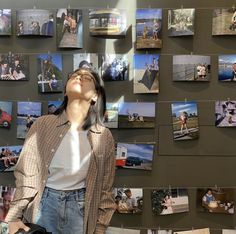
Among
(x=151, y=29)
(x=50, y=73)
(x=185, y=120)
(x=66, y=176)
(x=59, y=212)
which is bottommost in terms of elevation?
(x=59, y=212)

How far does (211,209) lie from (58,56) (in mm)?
1233

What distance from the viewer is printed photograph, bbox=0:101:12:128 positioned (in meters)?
2.18

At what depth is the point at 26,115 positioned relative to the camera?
2174 millimetres

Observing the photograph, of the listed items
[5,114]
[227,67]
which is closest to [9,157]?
[5,114]

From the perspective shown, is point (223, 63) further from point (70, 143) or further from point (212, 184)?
point (70, 143)

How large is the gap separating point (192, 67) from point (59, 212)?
1121mm

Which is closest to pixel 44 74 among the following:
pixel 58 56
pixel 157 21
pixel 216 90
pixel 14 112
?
pixel 58 56

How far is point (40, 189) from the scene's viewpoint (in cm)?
153

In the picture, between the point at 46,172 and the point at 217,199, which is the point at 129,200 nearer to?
the point at 217,199

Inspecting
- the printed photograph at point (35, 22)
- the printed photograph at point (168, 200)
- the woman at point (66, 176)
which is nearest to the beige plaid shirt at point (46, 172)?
the woman at point (66, 176)

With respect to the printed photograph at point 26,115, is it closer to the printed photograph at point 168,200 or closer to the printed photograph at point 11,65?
the printed photograph at point 11,65

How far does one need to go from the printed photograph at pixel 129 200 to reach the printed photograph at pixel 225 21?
101cm

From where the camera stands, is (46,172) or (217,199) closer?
(46,172)

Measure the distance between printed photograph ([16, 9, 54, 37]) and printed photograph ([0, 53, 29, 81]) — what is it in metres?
0.13
